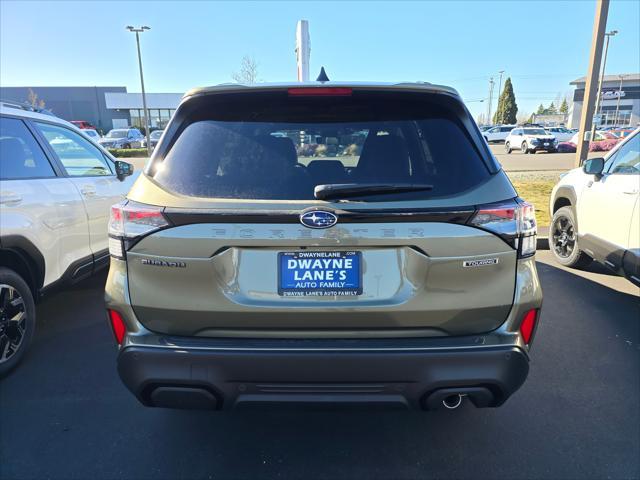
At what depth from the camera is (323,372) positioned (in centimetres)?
188

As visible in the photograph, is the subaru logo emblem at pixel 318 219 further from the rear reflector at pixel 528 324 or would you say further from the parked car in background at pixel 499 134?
the parked car in background at pixel 499 134

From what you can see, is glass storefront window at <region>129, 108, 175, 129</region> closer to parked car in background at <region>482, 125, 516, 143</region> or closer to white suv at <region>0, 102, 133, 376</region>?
parked car in background at <region>482, 125, 516, 143</region>

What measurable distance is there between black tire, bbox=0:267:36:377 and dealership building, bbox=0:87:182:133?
60361 mm

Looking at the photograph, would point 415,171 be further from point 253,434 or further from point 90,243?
point 90,243

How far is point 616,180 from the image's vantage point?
443 centimetres

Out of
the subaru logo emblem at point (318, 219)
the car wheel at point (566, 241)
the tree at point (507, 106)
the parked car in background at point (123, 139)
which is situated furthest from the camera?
the tree at point (507, 106)

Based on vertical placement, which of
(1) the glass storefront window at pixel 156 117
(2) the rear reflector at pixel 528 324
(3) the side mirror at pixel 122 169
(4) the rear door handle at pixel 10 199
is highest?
(1) the glass storefront window at pixel 156 117

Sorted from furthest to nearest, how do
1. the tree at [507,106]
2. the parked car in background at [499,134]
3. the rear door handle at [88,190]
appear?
the tree at [507,106] → the parked car in background at [499,134] → the rear door handle at [88,190]

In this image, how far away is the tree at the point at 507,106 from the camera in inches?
3041

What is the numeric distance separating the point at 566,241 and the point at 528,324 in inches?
166

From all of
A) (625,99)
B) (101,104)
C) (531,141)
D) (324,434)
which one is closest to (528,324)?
(324,434)

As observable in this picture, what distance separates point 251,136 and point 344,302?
0.88 m

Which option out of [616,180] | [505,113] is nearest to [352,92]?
[616,180]

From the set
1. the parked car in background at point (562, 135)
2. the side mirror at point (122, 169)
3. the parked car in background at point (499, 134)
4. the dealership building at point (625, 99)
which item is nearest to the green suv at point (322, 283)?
the side mirror at point (122, 169)
